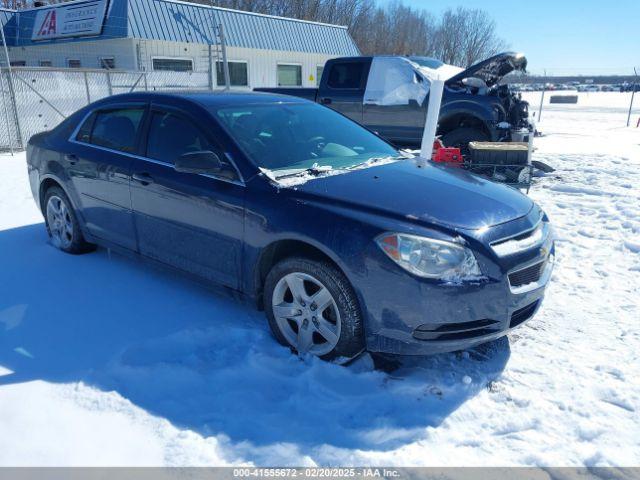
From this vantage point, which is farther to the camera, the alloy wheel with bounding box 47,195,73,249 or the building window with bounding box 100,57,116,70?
the building window with bounding box 100,57,116,70

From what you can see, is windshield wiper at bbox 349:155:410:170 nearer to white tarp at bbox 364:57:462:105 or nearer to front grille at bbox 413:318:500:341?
front grille at bbox 413:318:500:341

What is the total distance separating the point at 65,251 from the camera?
4.88 metres

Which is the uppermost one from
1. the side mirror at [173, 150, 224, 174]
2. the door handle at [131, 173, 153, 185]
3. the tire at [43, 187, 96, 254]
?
the side mirror at [173, 150, 224, 174]

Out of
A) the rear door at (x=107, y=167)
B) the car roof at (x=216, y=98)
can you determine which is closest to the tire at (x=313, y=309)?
the car roof at (x=216, y=98)

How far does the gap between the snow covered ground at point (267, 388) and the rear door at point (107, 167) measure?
18.6 inches

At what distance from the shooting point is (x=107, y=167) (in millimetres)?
4098

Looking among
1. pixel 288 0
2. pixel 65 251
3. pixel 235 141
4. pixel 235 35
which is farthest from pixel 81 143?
pixel 288 0

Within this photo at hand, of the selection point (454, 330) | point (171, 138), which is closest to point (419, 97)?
point (171, 138)

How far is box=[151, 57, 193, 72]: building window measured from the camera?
1772cm

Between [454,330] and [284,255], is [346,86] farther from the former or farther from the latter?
[454,330]

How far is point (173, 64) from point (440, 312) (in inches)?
710

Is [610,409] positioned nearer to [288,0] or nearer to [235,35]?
[235,35]

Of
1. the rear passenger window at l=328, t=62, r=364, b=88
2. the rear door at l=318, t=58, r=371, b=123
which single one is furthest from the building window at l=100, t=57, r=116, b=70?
the rear passenger window at l=328, t=62, r=364, b=88

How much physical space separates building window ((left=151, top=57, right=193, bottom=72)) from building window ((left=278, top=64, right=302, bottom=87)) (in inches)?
171
